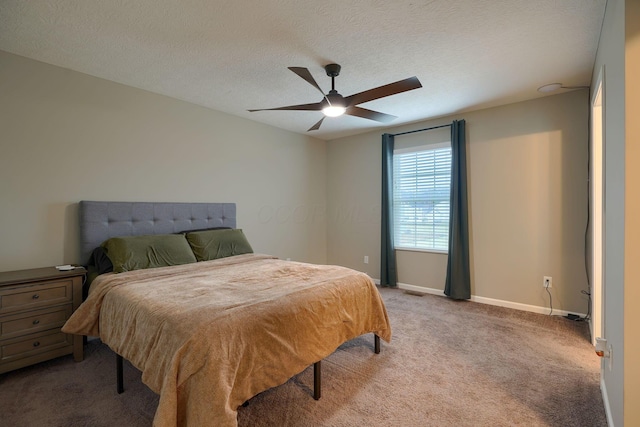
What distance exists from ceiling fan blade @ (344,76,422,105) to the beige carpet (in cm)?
215

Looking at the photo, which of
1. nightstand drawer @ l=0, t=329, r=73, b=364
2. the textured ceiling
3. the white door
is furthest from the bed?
the white door

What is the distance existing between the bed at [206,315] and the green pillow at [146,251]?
0.04ft

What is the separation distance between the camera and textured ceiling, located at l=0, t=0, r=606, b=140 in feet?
6.47

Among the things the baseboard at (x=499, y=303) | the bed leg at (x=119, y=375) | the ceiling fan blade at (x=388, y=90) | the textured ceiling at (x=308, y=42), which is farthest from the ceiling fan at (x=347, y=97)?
the baseboard at (x=499, y=303)

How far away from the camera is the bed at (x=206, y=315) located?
142 cm

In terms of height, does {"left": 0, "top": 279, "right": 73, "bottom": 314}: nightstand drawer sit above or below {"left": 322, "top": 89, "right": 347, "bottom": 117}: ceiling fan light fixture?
below

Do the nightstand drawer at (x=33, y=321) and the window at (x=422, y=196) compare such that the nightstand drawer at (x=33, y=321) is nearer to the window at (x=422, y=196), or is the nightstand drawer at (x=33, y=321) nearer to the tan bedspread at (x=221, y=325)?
the tan bedspread at (x=221, y=325)

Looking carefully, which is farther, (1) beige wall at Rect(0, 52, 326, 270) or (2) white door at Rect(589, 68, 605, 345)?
(2) white door at Rect(589, 68, 605, 345)

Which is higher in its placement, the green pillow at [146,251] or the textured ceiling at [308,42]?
the textured ceiling at [308,42]

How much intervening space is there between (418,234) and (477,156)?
4.48 ft

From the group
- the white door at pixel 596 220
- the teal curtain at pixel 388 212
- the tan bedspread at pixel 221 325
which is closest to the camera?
the tan bedspread at pixel 221 325

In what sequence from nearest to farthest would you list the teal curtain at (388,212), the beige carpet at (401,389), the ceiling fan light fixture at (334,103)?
the beige carpet at (401,389) < the ceiling fan light fixture at (334,103) < the teal curtain at (388,212)

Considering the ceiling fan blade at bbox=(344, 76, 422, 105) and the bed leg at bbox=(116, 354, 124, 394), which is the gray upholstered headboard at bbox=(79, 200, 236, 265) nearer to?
the bed leg at bbox=(116, 354, 124, 394)

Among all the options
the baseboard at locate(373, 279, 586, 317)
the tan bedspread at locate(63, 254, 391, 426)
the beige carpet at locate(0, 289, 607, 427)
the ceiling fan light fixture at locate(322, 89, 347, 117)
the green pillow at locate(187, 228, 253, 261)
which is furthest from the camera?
the baseboard at locate(373, 279, 586, 317)
